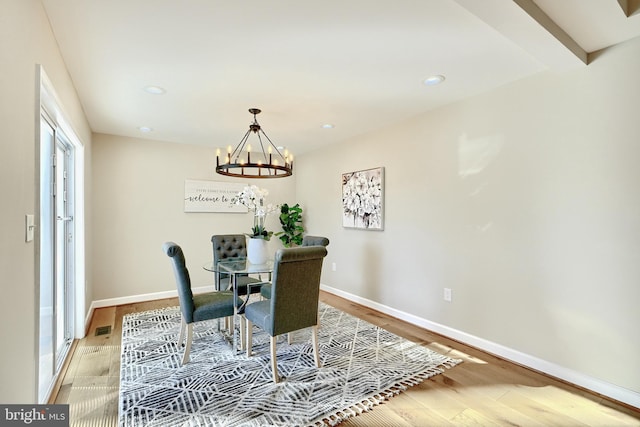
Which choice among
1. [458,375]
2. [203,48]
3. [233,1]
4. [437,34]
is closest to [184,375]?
[458,375]

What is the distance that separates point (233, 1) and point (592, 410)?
3.35m

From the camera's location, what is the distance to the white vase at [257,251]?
10.6 ft

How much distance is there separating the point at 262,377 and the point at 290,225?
10.9 feet

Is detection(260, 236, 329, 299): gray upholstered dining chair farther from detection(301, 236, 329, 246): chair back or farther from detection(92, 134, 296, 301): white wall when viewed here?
detection(92, 134, 296, 301): white wall

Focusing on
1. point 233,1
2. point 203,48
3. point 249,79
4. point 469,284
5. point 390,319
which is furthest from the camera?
point 390,319

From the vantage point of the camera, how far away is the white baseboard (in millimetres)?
2142

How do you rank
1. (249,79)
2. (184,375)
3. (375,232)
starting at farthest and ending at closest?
1. (375,232)
2. (249,79)
3. (184,375)

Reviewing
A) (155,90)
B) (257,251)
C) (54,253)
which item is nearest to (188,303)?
(257,251)

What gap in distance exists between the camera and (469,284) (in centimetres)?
306

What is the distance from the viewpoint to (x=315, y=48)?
7.07ft

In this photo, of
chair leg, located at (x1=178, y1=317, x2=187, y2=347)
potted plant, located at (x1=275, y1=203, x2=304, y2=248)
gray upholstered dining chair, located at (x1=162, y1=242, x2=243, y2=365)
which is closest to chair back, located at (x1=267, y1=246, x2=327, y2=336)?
gray upholstered dining chair, located at (x1=162, y1=242, x2=243, y2=365)

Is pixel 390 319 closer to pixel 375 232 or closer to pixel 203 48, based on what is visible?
pixel 375 232

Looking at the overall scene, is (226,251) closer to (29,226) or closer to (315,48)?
(29,226)

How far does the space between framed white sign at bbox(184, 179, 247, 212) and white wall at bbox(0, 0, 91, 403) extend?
3317 millimetres
